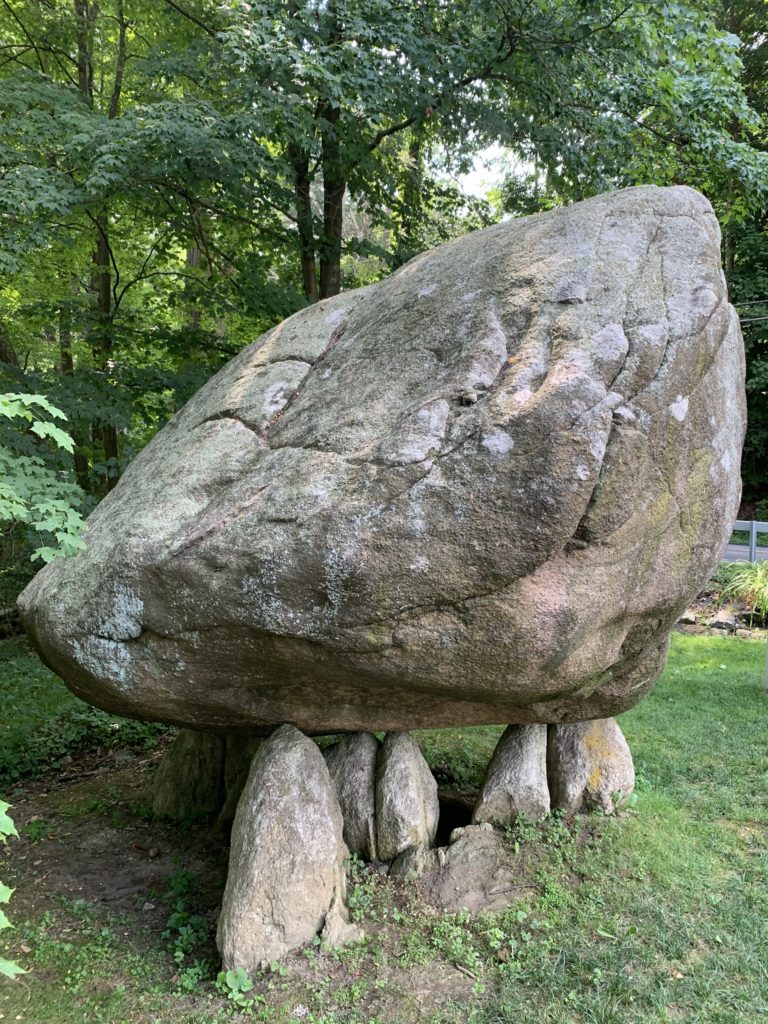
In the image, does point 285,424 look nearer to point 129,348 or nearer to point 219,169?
point 219,169

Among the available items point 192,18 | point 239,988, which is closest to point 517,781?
point 239,988

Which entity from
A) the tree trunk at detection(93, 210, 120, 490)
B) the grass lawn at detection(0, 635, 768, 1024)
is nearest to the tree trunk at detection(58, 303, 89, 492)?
the tree trunk at detection(93, 210, 120, 490)

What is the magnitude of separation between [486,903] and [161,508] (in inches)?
106

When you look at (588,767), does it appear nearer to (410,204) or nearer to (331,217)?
(331,217)

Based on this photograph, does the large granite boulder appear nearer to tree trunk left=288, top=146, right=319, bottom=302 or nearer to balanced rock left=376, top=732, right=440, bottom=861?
balanced rock left=376, top=732, right=440, bottom=861

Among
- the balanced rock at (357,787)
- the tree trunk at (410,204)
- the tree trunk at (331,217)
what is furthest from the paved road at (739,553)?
the balanced rock at (357,787)

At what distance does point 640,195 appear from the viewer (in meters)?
3.79

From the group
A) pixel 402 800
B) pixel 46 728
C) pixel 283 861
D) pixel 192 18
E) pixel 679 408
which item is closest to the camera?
pixel 679 408

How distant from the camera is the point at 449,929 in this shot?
3764mm

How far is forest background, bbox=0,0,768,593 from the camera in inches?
249

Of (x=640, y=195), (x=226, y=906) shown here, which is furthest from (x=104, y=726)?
(x=640, y=195)

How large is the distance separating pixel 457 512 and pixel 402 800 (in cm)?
207

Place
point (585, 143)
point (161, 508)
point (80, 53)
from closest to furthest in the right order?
point (161, 508), point (585, 143), point (80, 53)

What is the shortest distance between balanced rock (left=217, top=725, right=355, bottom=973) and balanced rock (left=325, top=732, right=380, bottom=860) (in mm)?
223
